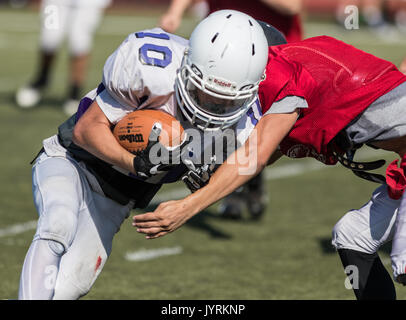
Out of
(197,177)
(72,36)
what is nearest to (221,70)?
(197,177)

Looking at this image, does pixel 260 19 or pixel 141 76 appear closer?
pixel 141 76

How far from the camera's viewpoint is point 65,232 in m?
3.19

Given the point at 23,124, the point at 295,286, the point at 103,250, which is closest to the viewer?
the point at 103,250

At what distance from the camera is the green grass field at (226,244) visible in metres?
4.40

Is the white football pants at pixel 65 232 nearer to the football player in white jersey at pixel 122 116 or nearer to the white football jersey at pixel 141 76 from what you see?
the football player in white jersey at pixel 122 116

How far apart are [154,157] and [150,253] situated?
204cm

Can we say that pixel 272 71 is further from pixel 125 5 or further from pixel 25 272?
pixel 125 5

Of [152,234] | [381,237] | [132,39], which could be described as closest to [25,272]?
[152,234]

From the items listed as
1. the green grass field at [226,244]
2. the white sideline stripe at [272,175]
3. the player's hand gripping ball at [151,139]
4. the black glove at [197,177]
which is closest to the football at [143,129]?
the player's hand gripping ball at [151,139]

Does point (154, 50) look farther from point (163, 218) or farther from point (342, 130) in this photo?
point (342, 130)

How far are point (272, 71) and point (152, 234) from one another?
0.88 m

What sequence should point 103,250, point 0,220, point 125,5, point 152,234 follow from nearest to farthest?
point 152,234, point 103,250, point 0,220, point 125,5

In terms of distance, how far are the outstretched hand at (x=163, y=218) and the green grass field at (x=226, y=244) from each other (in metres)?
1.35
